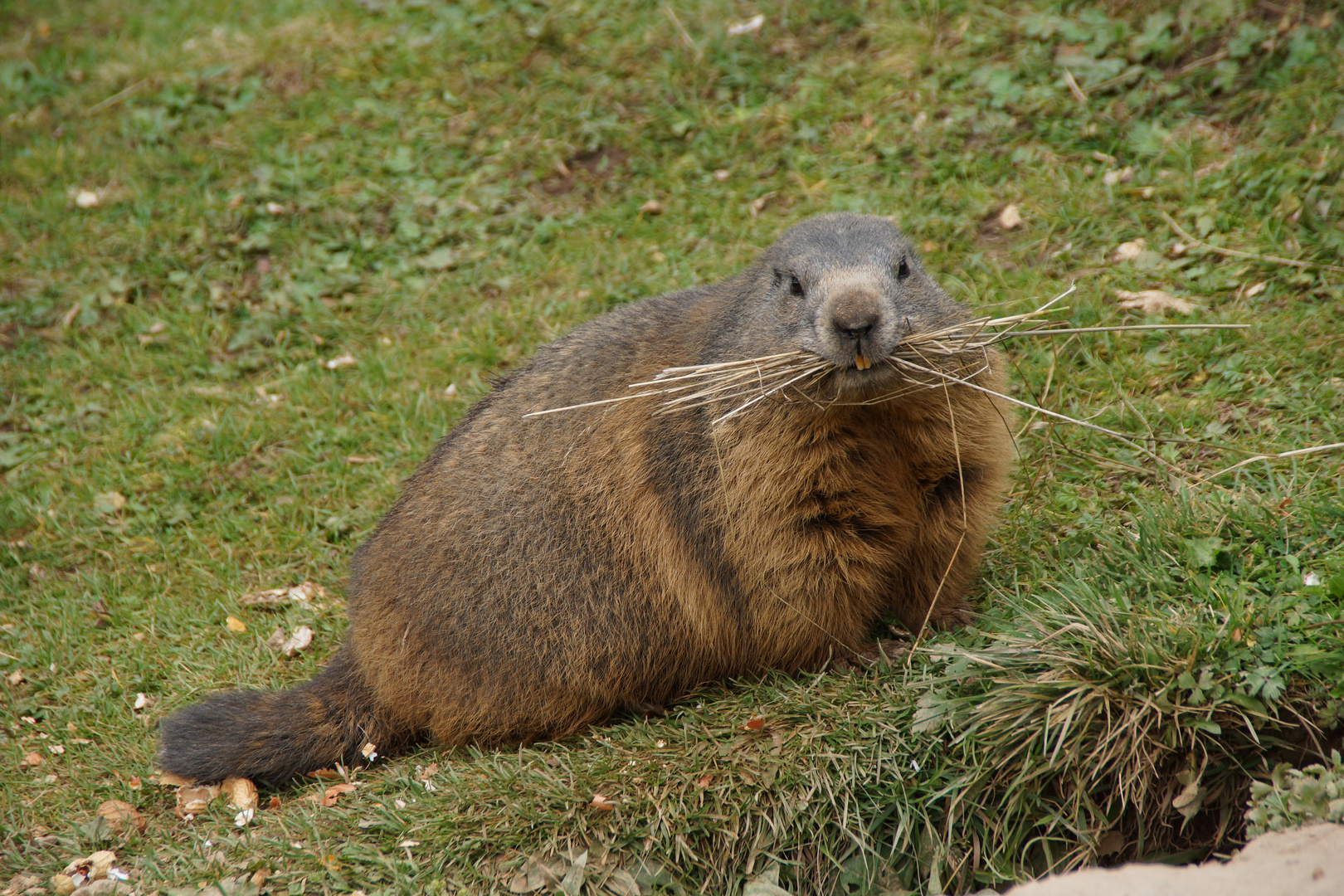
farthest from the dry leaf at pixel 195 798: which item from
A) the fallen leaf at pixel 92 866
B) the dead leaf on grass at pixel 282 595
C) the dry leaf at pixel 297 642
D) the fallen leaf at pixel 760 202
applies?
the fallen leaf at pixel 760 202

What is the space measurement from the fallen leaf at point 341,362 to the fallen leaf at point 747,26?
144 inches

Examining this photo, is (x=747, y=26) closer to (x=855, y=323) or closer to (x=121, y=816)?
(x=855, y=323)

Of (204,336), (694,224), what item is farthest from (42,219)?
(694,224)

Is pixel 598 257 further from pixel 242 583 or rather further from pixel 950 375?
pixel 950 375

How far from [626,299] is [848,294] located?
3305 millimetres

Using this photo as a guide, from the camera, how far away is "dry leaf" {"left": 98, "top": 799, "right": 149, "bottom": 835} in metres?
4.44

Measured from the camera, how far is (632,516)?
4.36 meters

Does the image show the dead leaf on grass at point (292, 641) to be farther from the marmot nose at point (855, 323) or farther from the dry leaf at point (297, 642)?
the marmot nose at point (855, 323)

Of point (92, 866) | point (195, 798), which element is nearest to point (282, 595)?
point (195, 798)

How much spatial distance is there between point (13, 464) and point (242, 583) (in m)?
2.10

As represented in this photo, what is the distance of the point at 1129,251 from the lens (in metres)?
5.93

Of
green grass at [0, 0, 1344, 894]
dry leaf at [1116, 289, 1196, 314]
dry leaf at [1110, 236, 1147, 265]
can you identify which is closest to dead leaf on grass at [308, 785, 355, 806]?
green grass at [0, 0, 1344, 894]

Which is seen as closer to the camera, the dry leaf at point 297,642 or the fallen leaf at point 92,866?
the fallen leaf at point 92,866

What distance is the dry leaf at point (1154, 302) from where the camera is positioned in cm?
550
